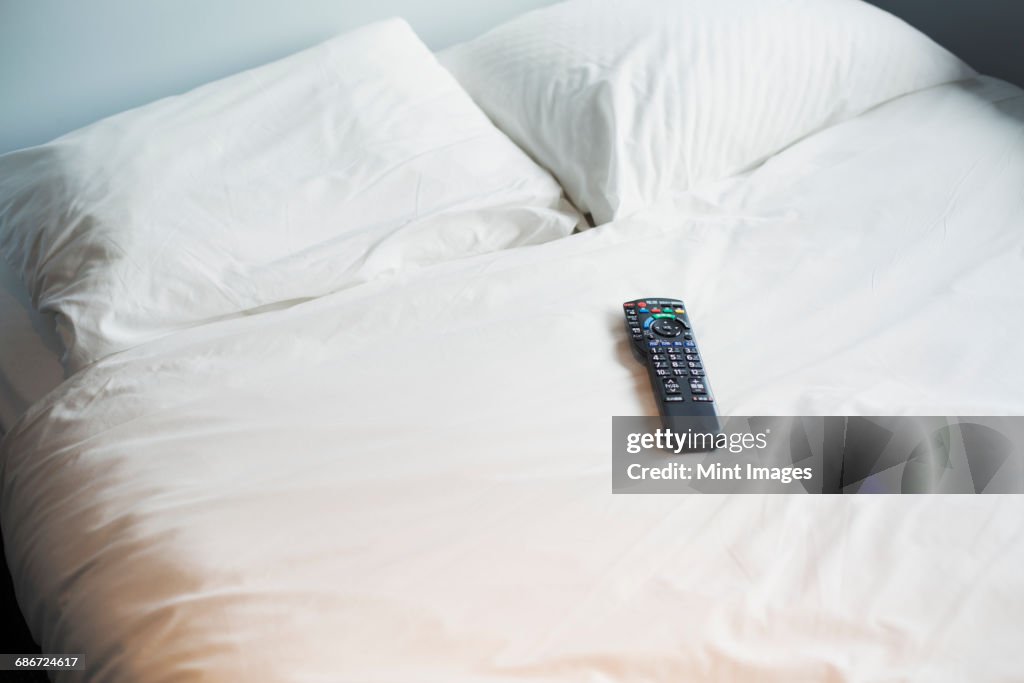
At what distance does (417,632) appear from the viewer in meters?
0.66

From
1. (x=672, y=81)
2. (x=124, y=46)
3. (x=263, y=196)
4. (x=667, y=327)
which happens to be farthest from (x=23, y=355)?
(x=672, y=81)

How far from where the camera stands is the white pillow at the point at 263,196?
3.17ft

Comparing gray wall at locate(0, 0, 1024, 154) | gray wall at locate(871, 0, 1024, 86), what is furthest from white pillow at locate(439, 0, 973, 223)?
gray wall at locate(871, 0, 1024, 86)

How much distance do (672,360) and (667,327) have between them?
0.05 m

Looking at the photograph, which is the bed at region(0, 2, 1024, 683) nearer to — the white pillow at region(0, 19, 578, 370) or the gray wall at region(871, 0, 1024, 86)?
the white pillow at region(0, 19, 578, 370)

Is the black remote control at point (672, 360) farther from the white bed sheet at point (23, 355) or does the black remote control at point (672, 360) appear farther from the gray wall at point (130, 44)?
the gray wall at point (130, 44)

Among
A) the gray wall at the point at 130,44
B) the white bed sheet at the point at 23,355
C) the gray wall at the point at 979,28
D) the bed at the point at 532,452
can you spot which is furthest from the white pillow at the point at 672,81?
the white bed sheet at the point at 23,355

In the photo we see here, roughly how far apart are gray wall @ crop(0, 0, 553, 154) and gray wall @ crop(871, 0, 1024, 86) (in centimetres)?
113

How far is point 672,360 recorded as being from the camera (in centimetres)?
90

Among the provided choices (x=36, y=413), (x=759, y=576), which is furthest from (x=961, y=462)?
(x=36, y=413)

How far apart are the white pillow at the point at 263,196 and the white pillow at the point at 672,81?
0.07 m

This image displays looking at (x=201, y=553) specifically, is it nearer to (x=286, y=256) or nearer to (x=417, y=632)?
(x=417, y=632)

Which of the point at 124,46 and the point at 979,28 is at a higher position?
the point at 124,46

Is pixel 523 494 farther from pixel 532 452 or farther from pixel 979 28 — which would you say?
pixel 979 28
